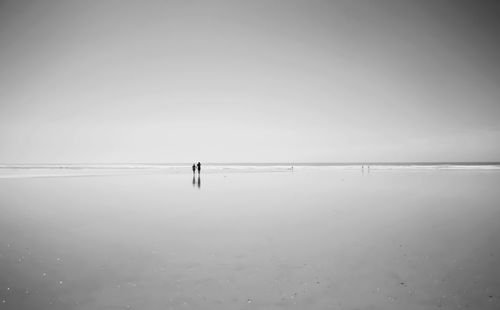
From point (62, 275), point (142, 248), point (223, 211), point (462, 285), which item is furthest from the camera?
point (223, 211)

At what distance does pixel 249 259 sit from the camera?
912cm

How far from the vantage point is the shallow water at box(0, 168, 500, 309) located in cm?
658

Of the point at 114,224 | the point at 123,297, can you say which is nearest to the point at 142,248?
the point at 123,297

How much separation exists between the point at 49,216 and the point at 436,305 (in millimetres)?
16788

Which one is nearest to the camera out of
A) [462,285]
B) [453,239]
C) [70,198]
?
[462,285]

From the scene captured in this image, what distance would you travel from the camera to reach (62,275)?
25.6 feet

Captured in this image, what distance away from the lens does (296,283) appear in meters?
7.38

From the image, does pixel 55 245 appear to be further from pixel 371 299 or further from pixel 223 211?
pixel 371 299

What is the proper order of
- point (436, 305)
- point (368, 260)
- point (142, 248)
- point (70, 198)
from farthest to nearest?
point (70, 198)
point (142, 248)
point (368, 260)
point (436, 305)

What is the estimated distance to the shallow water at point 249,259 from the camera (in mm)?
6582

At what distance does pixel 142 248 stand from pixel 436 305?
8317 mm

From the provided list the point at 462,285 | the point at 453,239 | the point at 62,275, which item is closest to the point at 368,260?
the point at 462,285

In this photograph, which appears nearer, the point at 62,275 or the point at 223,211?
the point at 62,275

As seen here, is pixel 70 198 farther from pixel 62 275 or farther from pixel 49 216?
pixel 62 275
